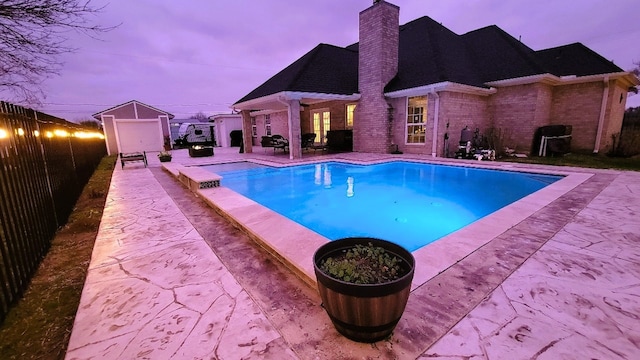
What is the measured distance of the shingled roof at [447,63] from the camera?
38.0ft

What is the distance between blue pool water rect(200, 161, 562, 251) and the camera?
5.04 metres

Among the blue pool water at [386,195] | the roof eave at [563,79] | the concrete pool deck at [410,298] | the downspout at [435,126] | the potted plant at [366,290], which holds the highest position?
the roof eave at [563,79]

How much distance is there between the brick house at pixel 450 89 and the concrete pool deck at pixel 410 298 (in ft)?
29.1

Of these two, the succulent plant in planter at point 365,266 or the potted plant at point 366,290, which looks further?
the succulent plant in planter at point 365,266

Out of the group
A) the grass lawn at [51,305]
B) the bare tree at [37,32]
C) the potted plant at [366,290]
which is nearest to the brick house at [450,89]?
the bare tree at [37,32]

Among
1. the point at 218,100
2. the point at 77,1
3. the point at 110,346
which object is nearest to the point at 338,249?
the point at 110,346

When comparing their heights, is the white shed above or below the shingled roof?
below

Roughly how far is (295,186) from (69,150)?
236 inches

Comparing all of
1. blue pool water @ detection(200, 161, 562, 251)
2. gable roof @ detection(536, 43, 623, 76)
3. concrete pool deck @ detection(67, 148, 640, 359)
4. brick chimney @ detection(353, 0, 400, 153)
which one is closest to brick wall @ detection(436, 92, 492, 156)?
blue pool water @ detection(200, 161, 562, 251)

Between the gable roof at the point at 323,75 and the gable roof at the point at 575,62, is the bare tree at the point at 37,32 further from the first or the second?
the gable roof at the point at 575,62

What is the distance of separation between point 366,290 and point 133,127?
24.2 m

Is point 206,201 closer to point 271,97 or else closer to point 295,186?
point 295,186

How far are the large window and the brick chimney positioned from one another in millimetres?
1083

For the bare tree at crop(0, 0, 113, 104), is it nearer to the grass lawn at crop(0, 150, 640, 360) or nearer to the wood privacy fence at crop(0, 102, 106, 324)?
the wood privacy fence at crop(0, 102, 106, 324)
